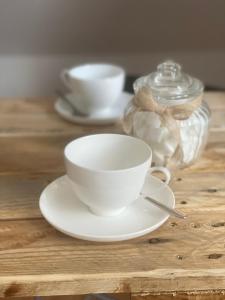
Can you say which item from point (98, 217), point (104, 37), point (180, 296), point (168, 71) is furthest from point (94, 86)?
point (104, 37)

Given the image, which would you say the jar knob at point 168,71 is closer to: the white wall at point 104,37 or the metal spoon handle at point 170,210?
the metal spoon handle at point 170,210

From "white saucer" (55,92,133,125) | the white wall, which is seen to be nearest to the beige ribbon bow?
"white saucer" (55,92,133,125)

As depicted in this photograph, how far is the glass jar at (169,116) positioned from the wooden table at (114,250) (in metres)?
0.04

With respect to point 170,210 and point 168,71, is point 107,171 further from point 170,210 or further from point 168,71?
point 168,71

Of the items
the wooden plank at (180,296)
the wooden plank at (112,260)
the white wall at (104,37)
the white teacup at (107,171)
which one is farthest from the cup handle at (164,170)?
the white wall at (104,37)

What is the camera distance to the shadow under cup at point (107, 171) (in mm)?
717

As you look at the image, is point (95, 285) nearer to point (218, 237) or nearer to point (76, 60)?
point (218, 237)

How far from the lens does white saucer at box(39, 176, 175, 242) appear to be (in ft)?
2.39

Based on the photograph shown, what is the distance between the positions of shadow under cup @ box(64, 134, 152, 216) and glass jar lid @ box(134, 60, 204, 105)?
0.42ft

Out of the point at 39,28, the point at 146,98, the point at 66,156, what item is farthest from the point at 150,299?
the point at 39,28

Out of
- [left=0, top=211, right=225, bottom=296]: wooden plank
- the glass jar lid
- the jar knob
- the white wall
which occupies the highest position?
the jar knob

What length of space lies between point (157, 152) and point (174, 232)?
20 cm

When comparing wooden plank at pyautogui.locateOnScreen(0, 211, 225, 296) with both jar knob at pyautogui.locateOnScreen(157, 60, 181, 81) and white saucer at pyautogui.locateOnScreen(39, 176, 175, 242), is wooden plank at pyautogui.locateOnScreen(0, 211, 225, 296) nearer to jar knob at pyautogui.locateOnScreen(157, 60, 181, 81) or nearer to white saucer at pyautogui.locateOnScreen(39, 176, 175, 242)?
white saucer at pyautogui.locateOnScreen(39, 176, 175, 242)

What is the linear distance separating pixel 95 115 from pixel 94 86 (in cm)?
6
